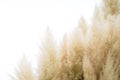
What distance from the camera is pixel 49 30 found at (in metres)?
2.41

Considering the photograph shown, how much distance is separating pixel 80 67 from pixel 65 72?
15 cm

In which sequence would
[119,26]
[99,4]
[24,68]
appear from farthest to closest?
1. [99,4]
2. [119,26]
3. [24,68]

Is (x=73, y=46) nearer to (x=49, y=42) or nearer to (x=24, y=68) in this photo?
(x=49, y=42)

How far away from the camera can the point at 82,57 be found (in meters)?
2.41

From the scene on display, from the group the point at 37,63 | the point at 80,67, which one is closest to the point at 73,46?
the point at 80,67

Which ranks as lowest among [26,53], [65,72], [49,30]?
[65,72]

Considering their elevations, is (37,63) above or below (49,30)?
below

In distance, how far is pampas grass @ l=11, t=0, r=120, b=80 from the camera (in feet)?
7.41

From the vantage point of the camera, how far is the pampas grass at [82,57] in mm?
2260

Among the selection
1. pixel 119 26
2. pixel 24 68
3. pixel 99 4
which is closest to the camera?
pixel 24 68

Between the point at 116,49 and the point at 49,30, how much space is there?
59 centimetres

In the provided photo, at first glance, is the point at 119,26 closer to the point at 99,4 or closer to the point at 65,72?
the point at 65,72

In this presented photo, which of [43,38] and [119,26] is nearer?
[43,38]

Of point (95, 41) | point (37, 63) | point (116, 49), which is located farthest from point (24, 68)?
point (116, 49)
